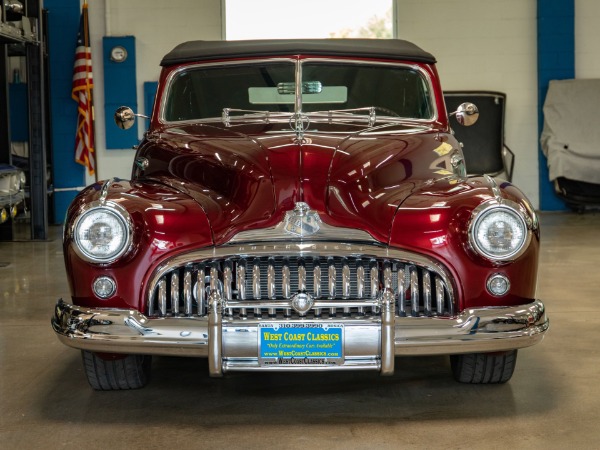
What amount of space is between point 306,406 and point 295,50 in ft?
5.98

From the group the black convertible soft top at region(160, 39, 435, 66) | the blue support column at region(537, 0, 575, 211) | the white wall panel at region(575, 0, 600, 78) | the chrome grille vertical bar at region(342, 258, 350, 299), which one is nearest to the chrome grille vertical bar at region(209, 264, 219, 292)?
the chrome grille vertical bar at region(342, 258, 350, 299)

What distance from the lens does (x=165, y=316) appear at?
3.47 meters

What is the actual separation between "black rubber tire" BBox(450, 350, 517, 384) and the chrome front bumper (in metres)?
0.43

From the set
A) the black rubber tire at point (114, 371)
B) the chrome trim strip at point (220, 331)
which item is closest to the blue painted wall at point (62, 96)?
the black rubber tire at point (114, 371)

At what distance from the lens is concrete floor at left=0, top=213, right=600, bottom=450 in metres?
3.42

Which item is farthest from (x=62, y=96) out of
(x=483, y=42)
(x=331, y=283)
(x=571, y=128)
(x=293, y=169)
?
(x=331, y=283)

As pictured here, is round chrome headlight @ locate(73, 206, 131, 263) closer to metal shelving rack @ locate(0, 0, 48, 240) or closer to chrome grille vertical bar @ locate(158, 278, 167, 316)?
chrome grille vertical bar @ locate(158, 278, 167, 316)

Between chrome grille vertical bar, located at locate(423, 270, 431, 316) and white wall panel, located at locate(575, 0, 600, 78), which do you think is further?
white wall panel, located at locate(575, 0, 600, 78)

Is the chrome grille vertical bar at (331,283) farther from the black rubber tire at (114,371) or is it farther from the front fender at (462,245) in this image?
the black rubber tire at (114,371)

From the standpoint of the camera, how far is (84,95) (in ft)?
39.0

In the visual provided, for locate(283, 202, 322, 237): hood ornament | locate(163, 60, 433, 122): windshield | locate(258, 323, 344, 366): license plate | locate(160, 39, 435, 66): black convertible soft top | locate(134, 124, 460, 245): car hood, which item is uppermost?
locate(160, 39, 435, 66): black convertible soft top

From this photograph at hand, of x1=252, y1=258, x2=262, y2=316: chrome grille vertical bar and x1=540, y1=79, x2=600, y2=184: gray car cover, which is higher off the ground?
x1=540, y1=79, x2=600, y2=184: gray car cover

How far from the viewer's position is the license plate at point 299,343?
336 centimetres

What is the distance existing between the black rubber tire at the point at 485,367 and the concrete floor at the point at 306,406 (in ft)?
0.14
